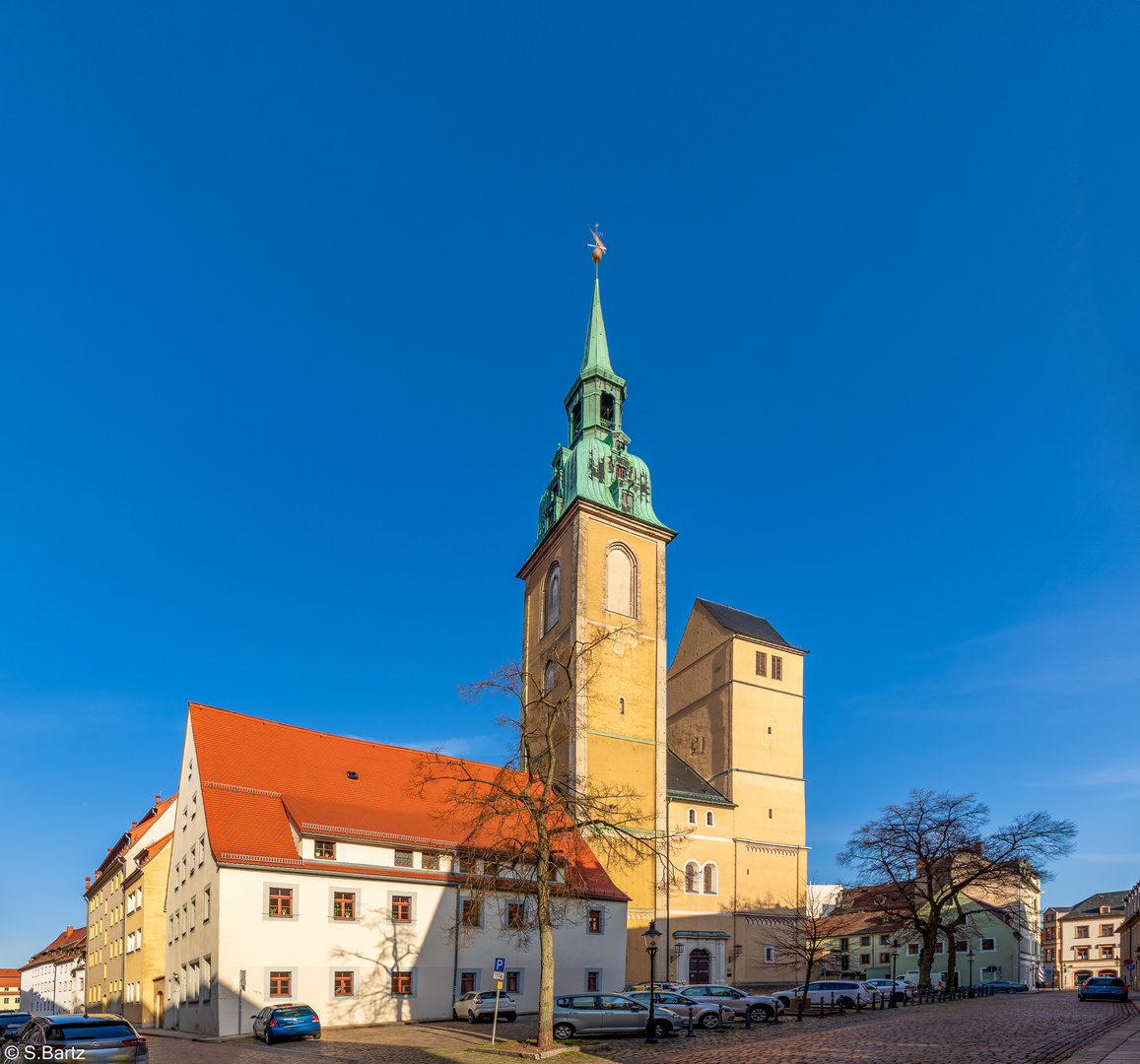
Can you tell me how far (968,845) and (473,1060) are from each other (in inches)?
1361

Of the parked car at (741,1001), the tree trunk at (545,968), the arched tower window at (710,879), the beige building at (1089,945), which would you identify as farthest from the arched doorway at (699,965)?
the beige building at (1089,945)

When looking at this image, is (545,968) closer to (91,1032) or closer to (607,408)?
(91,1032)

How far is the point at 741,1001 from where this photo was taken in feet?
105

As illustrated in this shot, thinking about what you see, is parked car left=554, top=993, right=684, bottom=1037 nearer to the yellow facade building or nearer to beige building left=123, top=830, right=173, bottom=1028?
the yellow facade building

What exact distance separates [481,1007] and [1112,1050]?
20686 millimetres

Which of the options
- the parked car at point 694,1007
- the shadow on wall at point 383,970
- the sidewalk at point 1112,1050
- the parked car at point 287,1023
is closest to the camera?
the sidewalk at point 1112,1050

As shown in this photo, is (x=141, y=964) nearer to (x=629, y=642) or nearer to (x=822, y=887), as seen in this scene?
(x=629, y=642)

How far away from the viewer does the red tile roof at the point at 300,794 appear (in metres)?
33.5

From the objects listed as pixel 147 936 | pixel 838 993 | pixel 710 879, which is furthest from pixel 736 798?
pixel 147 936

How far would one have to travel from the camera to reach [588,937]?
39.3 meters

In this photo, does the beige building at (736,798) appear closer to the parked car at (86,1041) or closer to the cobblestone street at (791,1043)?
the cobblestone street at (791,1043)

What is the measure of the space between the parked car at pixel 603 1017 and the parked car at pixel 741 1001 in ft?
14.9

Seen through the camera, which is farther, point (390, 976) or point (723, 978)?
point (723, 978)

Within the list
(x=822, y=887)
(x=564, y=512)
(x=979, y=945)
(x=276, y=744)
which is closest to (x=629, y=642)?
(x=564, y=512)
